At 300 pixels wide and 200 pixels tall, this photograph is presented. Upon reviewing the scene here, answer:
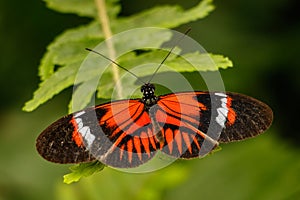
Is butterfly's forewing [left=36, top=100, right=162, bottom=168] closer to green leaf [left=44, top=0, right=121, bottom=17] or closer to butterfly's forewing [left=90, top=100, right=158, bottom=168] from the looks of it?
butterfly's forewing [left=90, top=100, right=158, bottom=168]

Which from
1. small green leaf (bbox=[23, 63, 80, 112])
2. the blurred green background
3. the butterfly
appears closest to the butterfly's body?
the butterfly

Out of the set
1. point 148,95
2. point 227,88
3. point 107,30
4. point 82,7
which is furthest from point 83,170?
point 227,88

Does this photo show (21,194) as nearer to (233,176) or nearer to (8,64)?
(8,64)

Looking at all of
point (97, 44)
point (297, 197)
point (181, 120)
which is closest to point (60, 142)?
point (181, 120)

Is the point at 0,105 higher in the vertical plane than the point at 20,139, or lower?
higher

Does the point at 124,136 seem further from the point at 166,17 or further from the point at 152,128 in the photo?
the point at 166,17

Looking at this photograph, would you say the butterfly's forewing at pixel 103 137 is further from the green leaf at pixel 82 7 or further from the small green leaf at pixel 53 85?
the green leaf at pixel 82 7
